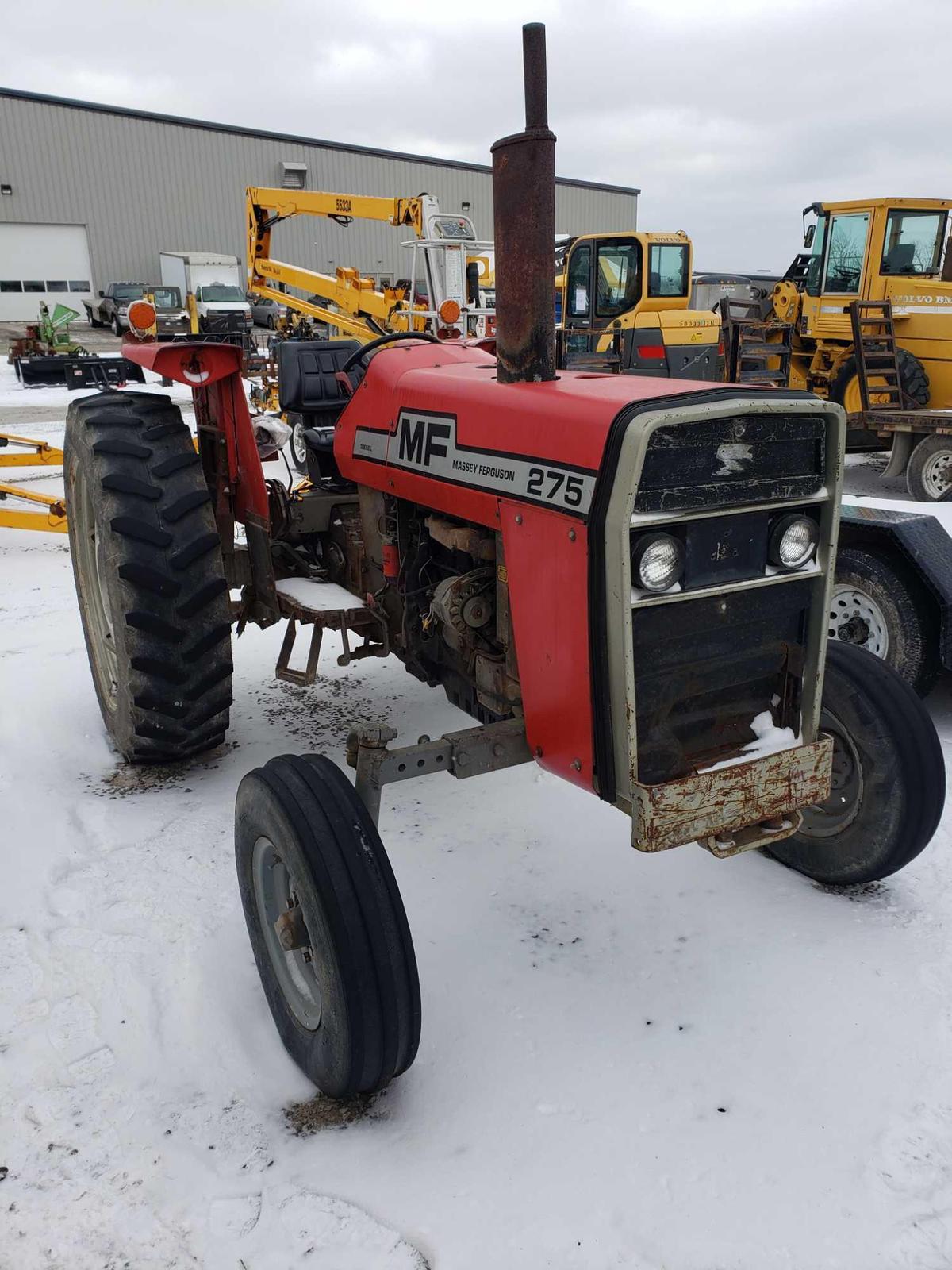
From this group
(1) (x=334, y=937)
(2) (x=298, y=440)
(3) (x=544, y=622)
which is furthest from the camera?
(2) (x=298, y=440)

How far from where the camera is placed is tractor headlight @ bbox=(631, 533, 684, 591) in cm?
199

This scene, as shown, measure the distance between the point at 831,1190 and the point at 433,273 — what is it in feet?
44.1

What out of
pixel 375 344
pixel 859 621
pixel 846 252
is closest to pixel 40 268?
pixel 846 252

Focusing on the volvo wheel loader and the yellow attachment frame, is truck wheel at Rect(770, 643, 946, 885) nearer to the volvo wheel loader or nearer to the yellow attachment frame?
the yellow attachment frame

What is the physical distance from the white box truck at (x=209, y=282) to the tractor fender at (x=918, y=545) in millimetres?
21720

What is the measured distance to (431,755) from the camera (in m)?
2.40

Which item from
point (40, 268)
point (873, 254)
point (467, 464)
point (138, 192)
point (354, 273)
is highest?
point (138, 192)

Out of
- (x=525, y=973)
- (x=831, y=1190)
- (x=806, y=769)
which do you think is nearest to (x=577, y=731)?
(x=806, y=769)

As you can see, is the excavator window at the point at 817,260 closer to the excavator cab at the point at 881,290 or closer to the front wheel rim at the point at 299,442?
the excavator cab at the point at 881,290

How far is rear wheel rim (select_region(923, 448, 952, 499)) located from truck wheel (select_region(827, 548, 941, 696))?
18.6 ft

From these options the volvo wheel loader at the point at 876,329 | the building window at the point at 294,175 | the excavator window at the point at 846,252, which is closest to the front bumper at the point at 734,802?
the volvo wheel loader at the point at 876,329

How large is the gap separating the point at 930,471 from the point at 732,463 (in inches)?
305

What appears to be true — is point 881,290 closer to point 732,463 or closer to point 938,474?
point 938,474

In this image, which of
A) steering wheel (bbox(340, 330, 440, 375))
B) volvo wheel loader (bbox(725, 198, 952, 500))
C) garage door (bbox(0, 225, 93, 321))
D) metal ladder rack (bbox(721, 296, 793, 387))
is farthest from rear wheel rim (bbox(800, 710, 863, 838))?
garage door (bbox(0, 225, 93, 321))
